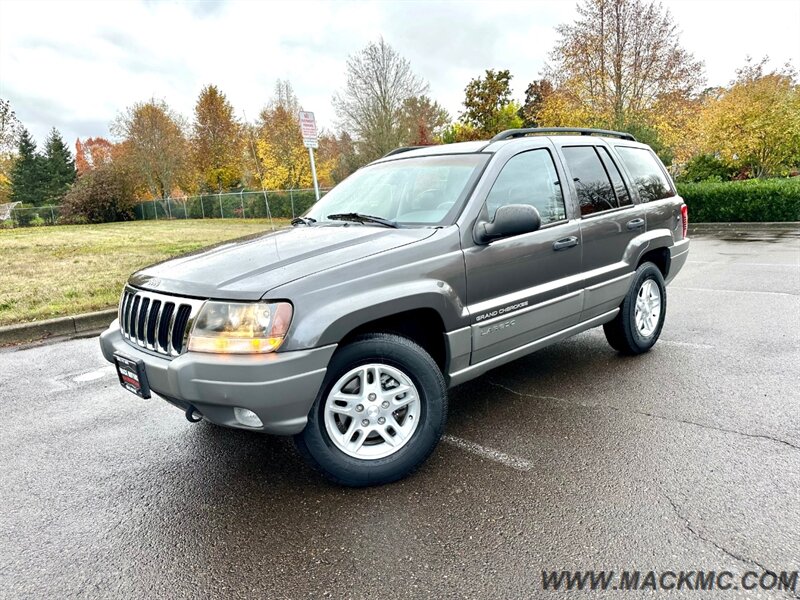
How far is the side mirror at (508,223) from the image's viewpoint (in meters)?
3.13

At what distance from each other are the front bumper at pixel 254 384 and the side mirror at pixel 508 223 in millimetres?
1177

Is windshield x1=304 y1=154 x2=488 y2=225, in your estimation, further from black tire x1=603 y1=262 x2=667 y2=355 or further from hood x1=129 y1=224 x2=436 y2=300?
black tire x1=603 y1=262 x2=667 y2=355

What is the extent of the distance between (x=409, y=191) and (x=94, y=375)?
11.4ft

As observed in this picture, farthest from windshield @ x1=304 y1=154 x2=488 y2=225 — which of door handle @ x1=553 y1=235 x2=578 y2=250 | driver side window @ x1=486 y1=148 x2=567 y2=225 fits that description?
door handle @ x1=553 y1=235 x2=578 y2=250

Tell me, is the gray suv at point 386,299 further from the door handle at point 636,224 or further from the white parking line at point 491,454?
the white parking line at point 491,454

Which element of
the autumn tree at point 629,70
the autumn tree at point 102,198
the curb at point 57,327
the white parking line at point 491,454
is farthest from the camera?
the autumn tree at point 102,198

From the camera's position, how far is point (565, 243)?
374cm

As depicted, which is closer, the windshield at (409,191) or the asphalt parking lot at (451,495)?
the asphalt parking lot at (451,495)

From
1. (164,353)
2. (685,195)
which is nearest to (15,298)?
(164,353)

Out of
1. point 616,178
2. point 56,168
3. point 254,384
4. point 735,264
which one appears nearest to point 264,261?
point 254,384

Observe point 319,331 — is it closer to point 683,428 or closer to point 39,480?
point 39,480

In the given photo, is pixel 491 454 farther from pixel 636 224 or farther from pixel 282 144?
pixel 282 144

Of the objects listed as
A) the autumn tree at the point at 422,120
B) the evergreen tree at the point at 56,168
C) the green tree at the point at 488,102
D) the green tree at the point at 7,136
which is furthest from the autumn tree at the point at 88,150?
the green tree at the point at 488,102

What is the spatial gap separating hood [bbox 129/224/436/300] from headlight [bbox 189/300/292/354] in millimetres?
65
